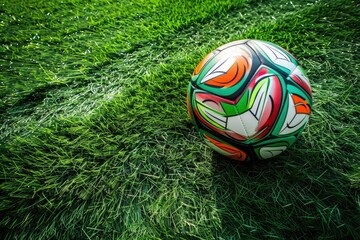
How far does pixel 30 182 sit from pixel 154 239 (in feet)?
2.99

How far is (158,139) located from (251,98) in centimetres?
88

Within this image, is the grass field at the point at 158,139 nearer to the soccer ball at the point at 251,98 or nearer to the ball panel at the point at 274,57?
the soccer ball at the point at 251,98

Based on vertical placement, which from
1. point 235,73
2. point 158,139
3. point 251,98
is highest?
point 235,73

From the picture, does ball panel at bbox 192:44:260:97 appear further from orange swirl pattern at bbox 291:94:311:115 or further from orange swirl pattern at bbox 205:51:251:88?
orange swirl pattern at bbox 291:94:311:115

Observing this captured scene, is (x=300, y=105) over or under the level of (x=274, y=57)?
under

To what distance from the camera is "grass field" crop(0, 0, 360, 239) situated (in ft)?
5.14

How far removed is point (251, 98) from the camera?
4.29 feet

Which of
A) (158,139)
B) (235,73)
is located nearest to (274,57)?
(235,73)

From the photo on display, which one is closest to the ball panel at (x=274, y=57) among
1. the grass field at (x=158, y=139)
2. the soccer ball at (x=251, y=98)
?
the soccer ball at (x=251, y=98)

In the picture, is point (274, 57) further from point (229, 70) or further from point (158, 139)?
point (158, 139)

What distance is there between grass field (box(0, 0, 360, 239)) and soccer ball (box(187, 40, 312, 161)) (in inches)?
14.3

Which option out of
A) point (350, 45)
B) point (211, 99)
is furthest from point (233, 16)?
point (211, 99)

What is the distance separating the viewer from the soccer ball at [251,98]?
51.8 inches

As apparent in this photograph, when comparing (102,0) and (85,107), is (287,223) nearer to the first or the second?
(85,107)
